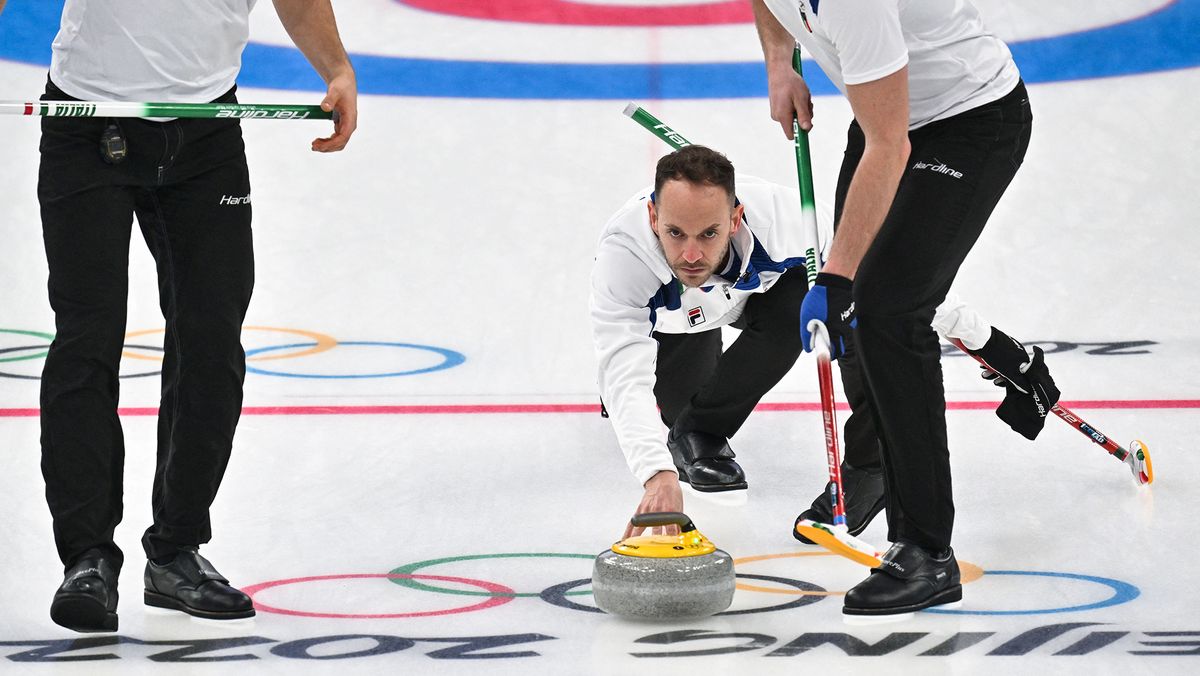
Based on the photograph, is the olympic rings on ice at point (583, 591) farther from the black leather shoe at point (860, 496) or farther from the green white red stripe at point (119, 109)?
the green white red stripe at point (119, 109)

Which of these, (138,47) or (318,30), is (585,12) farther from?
(138,47)

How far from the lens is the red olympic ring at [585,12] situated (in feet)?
29.5

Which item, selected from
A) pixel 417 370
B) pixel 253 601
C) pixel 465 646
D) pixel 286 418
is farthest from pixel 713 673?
pixel 417 370

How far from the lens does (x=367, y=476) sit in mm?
3797

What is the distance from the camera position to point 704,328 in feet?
13.1

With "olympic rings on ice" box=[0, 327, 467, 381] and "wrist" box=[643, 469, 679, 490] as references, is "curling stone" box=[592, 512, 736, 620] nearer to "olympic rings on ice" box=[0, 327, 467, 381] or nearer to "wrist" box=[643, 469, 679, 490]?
"wrist" box=[643, 469, 679, 490]

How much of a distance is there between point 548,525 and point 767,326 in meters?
0.85

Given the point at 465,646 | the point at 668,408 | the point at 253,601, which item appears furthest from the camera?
the point at 668,408

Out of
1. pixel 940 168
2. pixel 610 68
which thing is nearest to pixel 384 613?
pixel 940 168

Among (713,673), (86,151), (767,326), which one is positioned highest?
(86,151)

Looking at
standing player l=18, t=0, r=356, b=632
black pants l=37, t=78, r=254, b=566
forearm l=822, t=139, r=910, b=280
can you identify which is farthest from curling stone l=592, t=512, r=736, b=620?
black pants l=37, t=78, r=254, b=566

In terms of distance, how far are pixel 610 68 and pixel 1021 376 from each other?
494 centimetres

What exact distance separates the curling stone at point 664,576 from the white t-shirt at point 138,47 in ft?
3.61

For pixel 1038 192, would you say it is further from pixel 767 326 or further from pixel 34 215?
pixel 34 215
